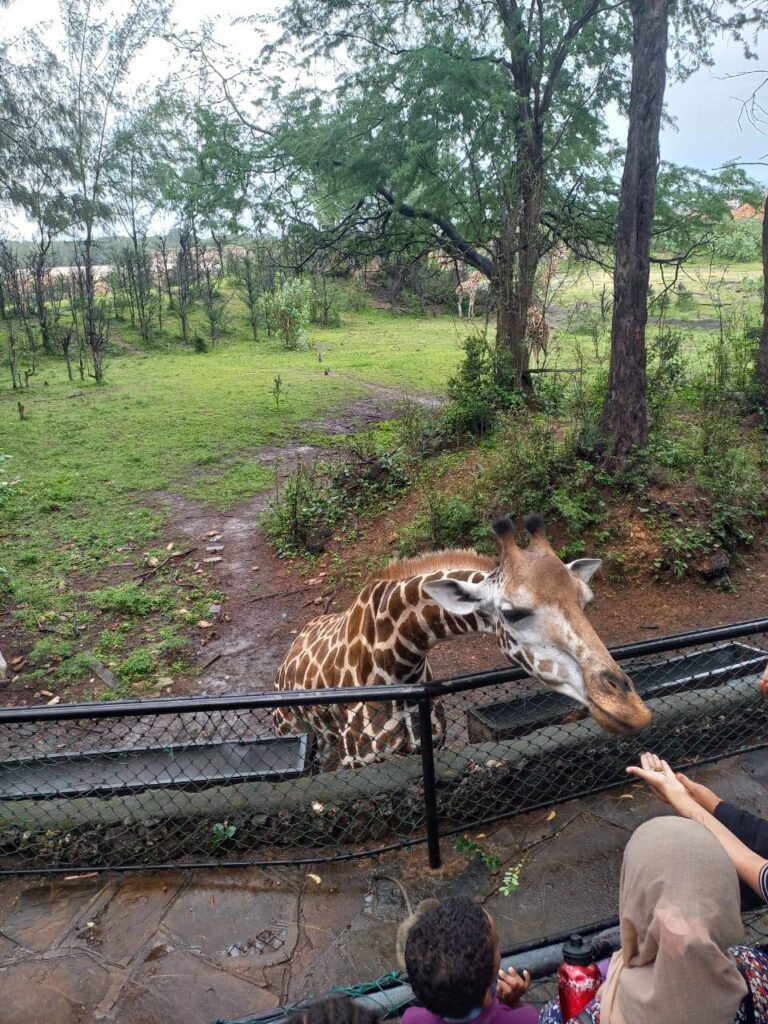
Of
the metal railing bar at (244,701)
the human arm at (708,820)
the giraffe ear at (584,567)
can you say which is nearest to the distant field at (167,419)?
the metal railing bar at (244,701)

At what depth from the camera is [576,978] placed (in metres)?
2.14

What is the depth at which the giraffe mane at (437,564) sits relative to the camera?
3.98 metres

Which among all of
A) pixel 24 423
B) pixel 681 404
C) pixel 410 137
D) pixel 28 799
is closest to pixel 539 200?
pixel 410 137

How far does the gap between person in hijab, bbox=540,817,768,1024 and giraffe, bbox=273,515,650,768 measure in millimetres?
1029

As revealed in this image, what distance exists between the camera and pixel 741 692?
14.0ft

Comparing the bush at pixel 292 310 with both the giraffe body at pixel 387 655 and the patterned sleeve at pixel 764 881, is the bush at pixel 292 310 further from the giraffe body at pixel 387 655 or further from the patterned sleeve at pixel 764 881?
the patterned sleeve at pixel 764 881

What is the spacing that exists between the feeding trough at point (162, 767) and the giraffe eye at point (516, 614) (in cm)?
166

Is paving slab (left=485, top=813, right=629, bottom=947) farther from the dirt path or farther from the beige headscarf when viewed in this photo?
the dirt path

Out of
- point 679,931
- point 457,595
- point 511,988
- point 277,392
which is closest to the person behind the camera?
point 679,931

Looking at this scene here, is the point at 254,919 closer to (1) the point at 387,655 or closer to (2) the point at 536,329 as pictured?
(1) the point at 387,655

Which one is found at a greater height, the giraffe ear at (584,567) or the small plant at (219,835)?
the giraffe ear at (584,567)

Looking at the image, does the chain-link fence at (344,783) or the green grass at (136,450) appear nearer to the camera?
the chain-link fence at (344,783)

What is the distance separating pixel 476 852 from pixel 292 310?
24.3 metres

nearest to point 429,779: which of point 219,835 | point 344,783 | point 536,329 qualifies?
point 344,783
